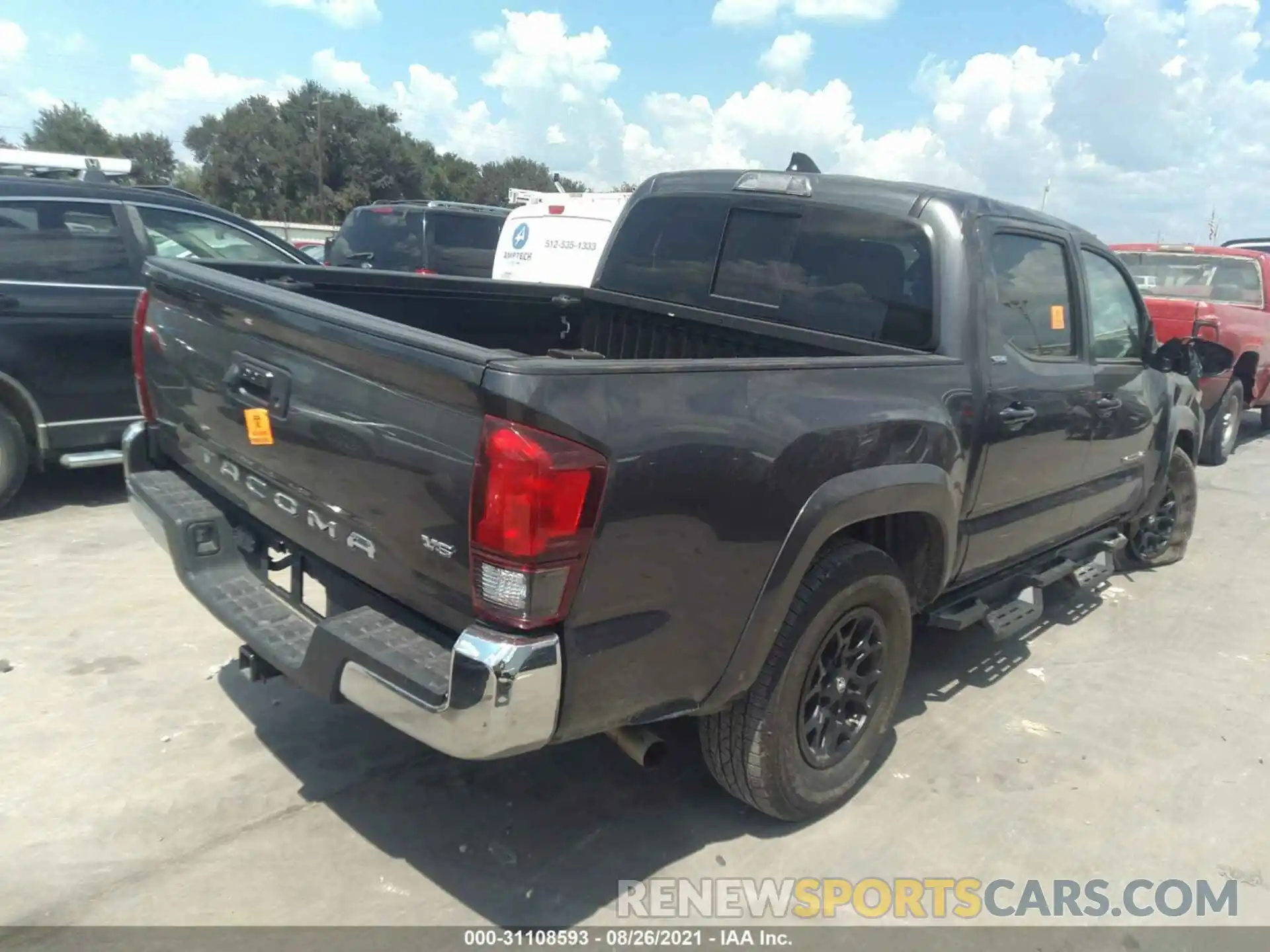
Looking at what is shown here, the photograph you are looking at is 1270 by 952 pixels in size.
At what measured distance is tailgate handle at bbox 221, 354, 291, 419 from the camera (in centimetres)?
277

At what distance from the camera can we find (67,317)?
5723 mm

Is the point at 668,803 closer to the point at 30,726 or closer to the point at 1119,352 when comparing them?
the point at 30,726

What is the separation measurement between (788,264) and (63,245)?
174 inches

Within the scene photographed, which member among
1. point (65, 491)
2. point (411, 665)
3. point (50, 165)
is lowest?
point (65, 491)

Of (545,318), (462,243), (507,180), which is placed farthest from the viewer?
(507,180)

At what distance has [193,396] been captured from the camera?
3260mm

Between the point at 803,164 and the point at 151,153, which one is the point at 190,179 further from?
the point at 803,164

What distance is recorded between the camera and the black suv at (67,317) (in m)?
5.58

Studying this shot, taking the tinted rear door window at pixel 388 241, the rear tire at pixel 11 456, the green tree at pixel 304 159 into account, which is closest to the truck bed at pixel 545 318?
the rear tire at pixel 11 456

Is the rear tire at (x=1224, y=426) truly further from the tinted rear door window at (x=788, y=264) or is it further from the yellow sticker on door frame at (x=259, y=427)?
the yellow sticker on door frame at (x=259, y=427)

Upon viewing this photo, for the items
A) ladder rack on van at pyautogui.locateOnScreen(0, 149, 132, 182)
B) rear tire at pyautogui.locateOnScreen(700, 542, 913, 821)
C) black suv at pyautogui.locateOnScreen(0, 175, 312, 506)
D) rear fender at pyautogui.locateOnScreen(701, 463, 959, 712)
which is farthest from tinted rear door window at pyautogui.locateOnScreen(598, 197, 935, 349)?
ladder rack on van at pyautogui.locateOnScreen(0, 149, 132, 182)

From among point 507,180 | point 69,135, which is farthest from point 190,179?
point 507,180

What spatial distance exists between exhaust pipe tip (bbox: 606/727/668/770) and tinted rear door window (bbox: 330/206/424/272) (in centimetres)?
844

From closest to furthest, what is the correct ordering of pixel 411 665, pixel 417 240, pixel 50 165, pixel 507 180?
pixel 411 665 → pixel 50 165 → pixel 417 240 → pixel 507 180
